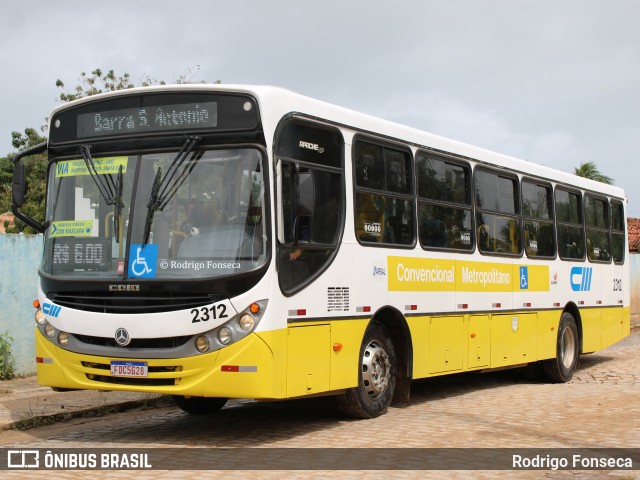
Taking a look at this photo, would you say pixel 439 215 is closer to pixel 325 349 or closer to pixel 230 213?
pixel 325 349

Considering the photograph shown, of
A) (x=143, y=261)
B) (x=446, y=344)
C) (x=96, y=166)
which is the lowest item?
(x=446, y=344)

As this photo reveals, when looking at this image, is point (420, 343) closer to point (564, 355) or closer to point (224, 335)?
point (224, 335)

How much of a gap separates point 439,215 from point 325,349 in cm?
315

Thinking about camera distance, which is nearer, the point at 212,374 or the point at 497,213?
the point at 212,374

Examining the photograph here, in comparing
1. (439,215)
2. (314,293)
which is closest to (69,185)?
(314,293)

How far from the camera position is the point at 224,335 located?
329 inches

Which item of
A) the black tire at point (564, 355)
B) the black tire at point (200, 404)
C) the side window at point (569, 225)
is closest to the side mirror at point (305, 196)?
the black tire at point (200, 404)

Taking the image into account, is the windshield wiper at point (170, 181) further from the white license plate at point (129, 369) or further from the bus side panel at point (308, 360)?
the bus side panel at point (308, 360)

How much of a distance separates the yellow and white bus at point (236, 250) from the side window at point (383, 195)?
0.08 feet

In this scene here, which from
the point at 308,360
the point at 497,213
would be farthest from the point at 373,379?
the point at 497,213

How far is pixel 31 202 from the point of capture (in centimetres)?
2778

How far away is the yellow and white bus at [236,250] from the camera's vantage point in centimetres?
841

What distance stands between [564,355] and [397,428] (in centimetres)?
629

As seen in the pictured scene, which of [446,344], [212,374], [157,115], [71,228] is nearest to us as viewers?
[212,374]
